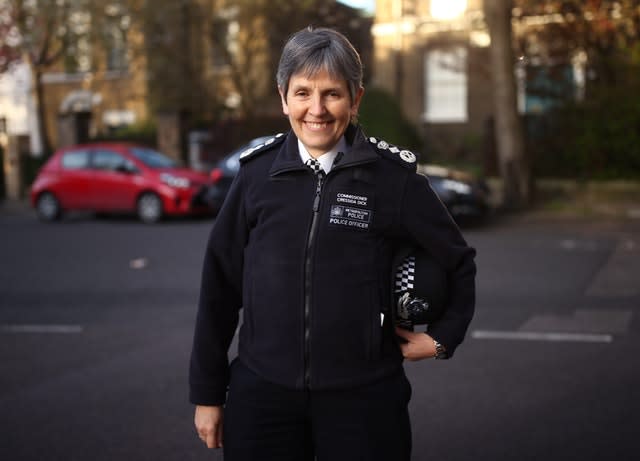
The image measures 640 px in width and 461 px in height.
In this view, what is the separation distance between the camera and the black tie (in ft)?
8.28

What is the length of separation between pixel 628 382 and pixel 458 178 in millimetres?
9089

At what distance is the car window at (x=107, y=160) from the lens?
17.4 metres

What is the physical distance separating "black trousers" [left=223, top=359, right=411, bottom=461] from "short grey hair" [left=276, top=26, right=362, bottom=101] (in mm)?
916

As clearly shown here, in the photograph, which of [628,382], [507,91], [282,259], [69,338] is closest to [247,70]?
[507,91]

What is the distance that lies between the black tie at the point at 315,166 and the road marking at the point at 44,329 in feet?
19.1

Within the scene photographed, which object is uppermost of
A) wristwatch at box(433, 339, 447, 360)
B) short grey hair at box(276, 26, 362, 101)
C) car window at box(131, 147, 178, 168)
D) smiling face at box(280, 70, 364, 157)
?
short grey hair at box(276, 26, 362, 101)

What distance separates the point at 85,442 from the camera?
4.96m

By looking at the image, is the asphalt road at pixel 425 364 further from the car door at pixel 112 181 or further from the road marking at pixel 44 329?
the car door at pixel 112 181

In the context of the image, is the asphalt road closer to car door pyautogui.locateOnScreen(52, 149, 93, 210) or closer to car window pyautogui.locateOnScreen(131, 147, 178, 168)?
car window pyautogui.locateOnScreen(131, 147, 178, 168)

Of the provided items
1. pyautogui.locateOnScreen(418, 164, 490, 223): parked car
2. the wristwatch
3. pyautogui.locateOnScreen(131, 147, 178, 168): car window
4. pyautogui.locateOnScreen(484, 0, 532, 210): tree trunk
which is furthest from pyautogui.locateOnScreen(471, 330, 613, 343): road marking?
pyautogui.locateOnScreen(131, 147, 178, 168): car window

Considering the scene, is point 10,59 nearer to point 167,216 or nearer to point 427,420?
point 167,216

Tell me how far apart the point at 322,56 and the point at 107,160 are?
15.8 metres

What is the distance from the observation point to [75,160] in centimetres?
1803

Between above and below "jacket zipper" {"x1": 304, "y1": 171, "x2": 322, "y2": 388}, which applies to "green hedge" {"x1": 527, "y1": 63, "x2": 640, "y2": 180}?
below
